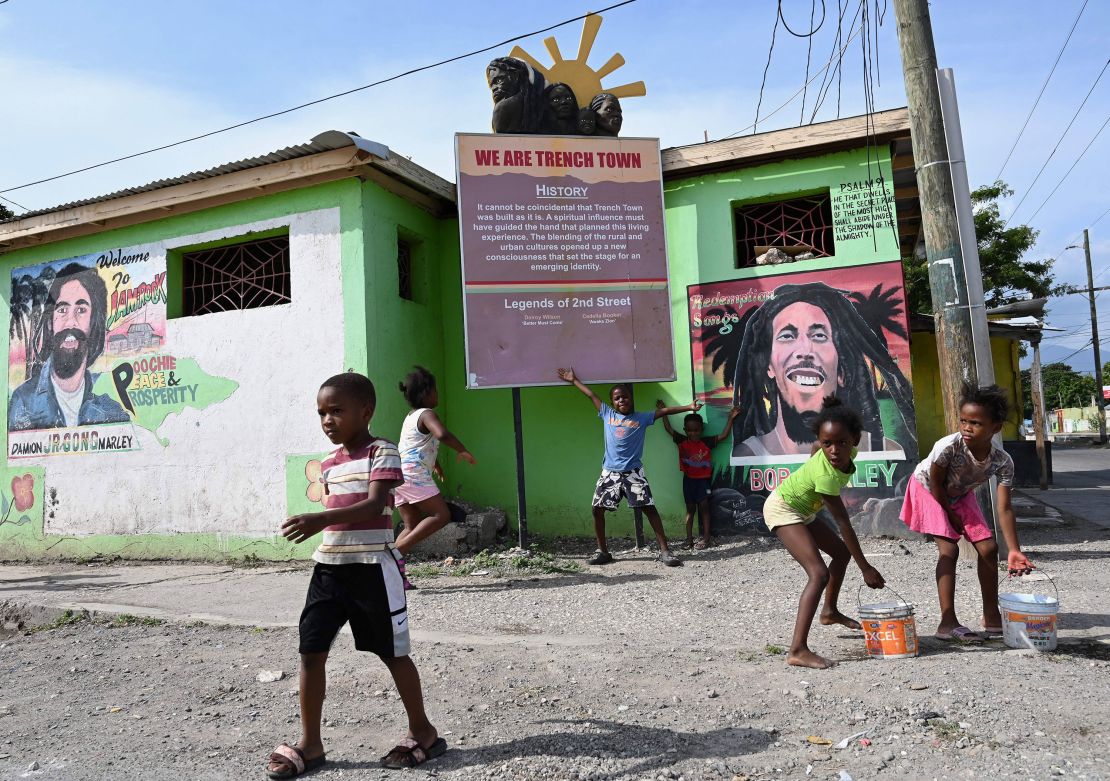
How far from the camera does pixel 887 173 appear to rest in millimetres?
7516

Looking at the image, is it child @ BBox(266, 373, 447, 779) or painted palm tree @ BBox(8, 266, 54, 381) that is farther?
painted palm tree @ BBox(8, 266, 54, 381)

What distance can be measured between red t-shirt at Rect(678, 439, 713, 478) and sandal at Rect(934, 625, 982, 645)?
3.56m

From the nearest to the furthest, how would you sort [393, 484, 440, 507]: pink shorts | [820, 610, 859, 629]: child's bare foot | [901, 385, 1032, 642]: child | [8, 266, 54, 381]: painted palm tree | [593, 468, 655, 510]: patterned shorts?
[901, 385, 1032, 642]: child
[820, 610, 859, 629]: child's bare foot
[393, 484, 440, 507]: pink shorts
[593, 468, 655, 510]: patterned shorts
[8, 266, 54, 381]: painted palm tree

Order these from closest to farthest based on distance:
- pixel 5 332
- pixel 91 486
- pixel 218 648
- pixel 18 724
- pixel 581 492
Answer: pixel 18 724 → pixel 218 648 → pixel 581 492 → pixel 91 486 → pixel 5 332

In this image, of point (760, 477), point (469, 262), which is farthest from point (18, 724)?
point (760, 477)

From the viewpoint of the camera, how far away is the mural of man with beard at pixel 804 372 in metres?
7.29

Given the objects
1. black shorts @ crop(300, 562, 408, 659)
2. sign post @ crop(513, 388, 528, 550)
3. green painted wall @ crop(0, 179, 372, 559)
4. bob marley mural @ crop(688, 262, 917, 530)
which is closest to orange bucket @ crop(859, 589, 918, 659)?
black shorts @ crop(300, 562, 408, 659)

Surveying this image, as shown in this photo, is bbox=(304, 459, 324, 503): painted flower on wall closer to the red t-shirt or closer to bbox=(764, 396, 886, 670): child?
the red t-shirt

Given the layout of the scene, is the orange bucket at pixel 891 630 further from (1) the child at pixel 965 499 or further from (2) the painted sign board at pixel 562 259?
(2) the painted sign board at pixel 562 259

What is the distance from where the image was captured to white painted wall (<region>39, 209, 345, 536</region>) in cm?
790

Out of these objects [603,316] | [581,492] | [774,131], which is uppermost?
[774,131]

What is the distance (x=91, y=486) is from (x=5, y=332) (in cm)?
254

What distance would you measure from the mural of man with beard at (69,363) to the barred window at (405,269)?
137 inches

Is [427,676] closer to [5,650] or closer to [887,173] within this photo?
[5,650]
